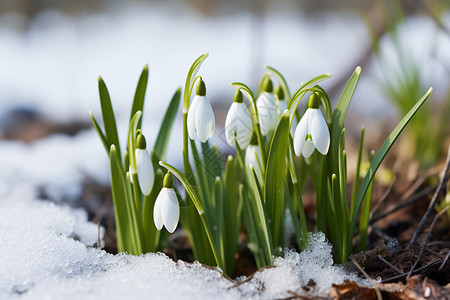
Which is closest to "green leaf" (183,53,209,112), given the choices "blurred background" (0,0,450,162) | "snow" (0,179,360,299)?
"snow" (0,179,360,299)

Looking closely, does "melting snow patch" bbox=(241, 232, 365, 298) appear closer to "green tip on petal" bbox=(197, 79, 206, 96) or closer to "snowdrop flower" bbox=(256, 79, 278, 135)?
"snowdrop flower" bbox=(256, 79, 278, 135)

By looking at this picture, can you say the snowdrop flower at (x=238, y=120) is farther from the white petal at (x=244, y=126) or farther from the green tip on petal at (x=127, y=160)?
the green tip on petal at (x=127, y=160)

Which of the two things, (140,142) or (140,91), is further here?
(140,91)

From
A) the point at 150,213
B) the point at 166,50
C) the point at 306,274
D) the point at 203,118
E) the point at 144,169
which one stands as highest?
the point at 166,50

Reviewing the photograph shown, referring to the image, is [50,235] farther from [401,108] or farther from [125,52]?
[125,52]

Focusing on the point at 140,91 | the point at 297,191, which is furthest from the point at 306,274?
the point at 140,91

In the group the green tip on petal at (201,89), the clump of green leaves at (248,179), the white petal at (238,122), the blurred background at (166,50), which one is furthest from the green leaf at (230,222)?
the blurred background at (166,50)

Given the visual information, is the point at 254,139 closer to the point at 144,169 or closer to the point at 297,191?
the point at 297,191
